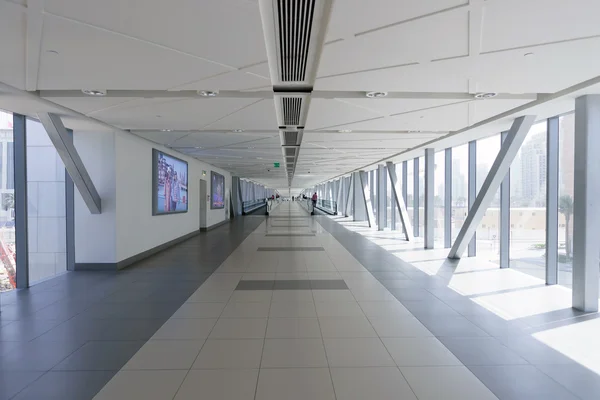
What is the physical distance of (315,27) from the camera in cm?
295

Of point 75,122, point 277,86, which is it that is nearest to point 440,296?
point 277,86

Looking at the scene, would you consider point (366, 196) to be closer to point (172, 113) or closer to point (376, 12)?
point (172, 113)

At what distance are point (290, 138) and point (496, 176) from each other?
4843 mm

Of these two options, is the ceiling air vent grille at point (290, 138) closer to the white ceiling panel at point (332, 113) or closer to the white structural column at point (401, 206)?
the white ceiling panel at point (332, 113)

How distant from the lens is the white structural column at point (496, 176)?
689cm

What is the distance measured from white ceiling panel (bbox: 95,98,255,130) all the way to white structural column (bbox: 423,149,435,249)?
7.35m

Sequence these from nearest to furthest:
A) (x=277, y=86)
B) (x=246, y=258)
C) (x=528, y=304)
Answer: (x=277, y=86)
(x=528, y=304)
(x=246, y=258)

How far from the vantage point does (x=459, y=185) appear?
36.3ft

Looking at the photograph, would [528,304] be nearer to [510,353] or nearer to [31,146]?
[510,353]

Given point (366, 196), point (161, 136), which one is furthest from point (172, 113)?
point (366, 196)

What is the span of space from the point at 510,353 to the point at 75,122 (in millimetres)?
7861

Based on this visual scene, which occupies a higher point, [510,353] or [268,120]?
[268,120]

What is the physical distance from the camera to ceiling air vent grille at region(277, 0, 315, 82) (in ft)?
8.50

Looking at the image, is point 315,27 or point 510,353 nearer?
point 315,27
